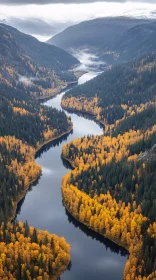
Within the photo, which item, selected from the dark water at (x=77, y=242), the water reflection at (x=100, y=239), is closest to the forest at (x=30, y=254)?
the dark water at (x=77, y=242)

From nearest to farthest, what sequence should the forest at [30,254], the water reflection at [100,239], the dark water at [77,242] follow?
the forest at [30,254] < the dark water at [77,242] < the water reflection at [100,239]

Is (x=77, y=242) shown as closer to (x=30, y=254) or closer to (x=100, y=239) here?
(x=100, y=239)

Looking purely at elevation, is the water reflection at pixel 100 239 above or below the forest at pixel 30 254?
below

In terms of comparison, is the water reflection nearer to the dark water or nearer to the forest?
the dark water

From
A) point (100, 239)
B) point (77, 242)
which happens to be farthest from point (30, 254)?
point (100, 239)

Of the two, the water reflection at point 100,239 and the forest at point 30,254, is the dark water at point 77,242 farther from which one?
the forest at point 30,254

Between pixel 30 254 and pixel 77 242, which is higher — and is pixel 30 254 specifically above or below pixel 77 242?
above

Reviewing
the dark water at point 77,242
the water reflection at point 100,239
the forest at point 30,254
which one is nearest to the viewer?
the forest at point 30,254

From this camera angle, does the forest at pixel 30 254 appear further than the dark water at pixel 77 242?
No

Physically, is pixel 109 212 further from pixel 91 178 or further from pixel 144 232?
pixel 91 178

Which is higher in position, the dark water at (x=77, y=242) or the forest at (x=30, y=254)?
the forest at (x=30, y=254)

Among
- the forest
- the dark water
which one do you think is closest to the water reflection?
the dark water
